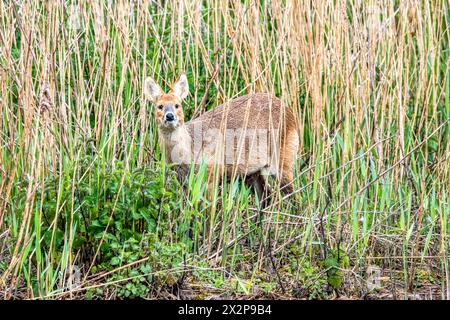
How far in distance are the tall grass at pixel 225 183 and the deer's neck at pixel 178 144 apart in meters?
0.12

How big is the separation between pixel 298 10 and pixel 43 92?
191 centimetres

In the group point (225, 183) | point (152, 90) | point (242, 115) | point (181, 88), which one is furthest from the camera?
point (242, 115)

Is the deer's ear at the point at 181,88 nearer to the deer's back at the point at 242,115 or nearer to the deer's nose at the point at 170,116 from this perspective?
the deer's nose at the point at 170,116

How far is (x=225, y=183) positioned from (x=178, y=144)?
1.09 metres

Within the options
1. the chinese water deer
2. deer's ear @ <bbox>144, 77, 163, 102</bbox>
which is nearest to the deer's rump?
the chinese water deer

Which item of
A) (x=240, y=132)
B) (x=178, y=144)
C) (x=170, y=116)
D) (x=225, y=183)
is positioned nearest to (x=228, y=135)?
(x=240, y=132)

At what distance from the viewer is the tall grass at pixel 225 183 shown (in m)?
4.24

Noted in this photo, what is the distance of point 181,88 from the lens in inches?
221

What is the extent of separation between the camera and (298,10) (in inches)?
210

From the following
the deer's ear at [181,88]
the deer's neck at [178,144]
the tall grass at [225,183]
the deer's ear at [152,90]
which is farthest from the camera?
the deer's neck at [178,144]

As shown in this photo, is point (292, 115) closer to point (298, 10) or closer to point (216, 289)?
point (298, 10)

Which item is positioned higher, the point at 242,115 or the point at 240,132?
the point at 242,115

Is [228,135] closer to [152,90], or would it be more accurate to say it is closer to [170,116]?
[170,116]

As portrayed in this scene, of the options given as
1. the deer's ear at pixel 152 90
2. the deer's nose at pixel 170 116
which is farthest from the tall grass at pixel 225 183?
the deer's nose at pixel 170 116
